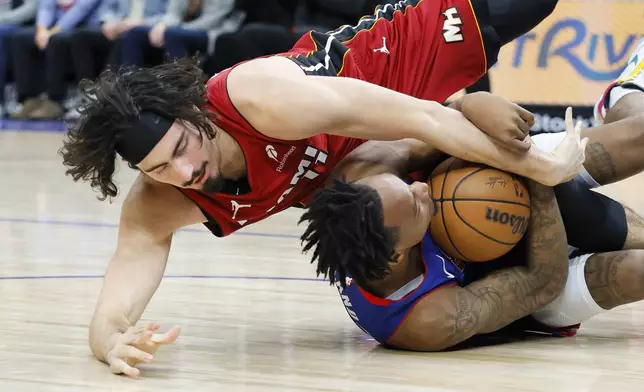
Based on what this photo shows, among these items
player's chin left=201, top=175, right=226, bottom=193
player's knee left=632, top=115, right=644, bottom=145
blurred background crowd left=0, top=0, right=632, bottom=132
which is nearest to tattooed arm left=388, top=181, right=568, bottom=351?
player's knee left=632, top=115, right=644, bottom=145

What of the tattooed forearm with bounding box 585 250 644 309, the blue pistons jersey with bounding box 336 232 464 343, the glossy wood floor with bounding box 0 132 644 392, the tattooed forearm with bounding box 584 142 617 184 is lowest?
the glossy wood floor with bounding box 0 132 644 392

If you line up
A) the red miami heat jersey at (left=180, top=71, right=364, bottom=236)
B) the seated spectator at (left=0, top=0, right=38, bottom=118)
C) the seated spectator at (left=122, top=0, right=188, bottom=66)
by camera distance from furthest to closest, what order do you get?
1. the seated spectator at (left=0, top=0, right=38, bottom=118)
2. the seated spectator at (left=122, top=0, right=188, bottom=66)
3. the red miami heat jersey at (left=180, top=71, right=364, bottom=236)

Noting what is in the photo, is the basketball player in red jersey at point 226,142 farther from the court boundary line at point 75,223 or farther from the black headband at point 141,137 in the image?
the court boundary line at point 75,223

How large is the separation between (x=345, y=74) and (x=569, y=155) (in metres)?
0.92

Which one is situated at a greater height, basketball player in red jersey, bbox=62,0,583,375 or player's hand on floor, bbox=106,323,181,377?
basketball player in red jersey, bbox=62,0,583,375

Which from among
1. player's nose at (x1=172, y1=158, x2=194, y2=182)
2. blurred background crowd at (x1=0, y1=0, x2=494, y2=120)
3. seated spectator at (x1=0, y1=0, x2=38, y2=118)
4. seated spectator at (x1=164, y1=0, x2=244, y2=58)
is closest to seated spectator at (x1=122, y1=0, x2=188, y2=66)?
blurred background crowd at (x1=0, y1=0, x2=494, y2=120)

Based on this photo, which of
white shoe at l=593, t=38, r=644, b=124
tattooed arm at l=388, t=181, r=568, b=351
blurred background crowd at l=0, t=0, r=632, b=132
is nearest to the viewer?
tattooed arm at l=388, t=181, r=568, b=351

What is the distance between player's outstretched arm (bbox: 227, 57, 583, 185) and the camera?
3.08 m

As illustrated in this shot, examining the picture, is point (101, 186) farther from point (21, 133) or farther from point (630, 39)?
point (21, 133)

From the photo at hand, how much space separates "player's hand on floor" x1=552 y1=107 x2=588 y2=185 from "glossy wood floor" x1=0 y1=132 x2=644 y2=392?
55cm

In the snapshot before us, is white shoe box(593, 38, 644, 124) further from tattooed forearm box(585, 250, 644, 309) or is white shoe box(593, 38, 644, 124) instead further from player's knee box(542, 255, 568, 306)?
player's knee box(542, 255, 568, 306)

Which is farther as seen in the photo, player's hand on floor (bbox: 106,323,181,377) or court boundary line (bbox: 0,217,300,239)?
court boundary line (bbox: 0,217,300,239)

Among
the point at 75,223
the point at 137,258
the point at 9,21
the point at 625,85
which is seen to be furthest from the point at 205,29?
the point at 137,258

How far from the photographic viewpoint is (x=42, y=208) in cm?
672
